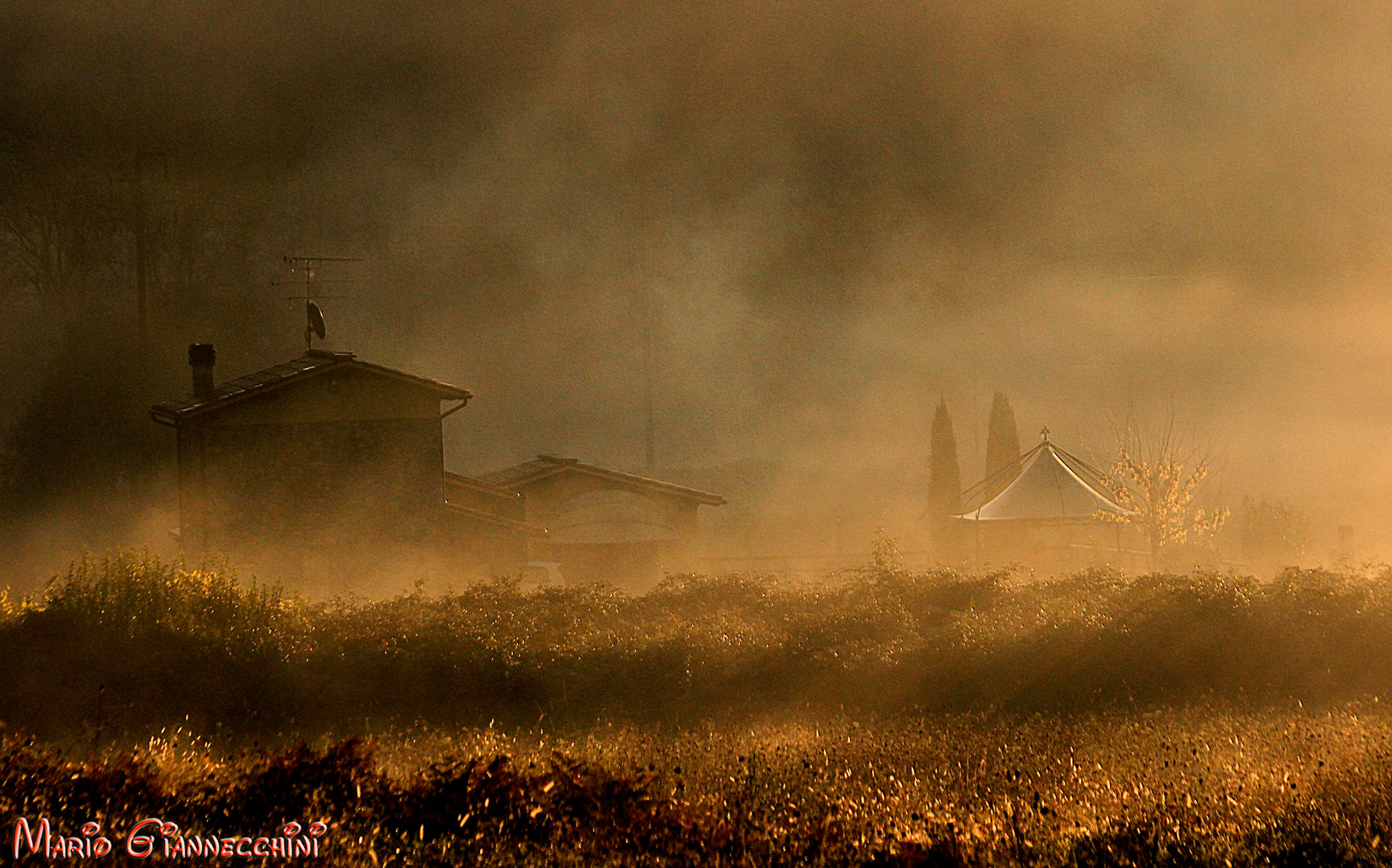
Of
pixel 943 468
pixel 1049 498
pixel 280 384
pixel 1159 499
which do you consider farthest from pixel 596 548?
pixel 943 468

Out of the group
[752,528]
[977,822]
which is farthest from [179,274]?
[977,822]

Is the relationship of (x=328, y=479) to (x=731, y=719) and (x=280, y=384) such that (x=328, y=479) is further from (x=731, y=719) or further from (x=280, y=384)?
(x=731, y=719)

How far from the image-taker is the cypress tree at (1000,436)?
1697 inches

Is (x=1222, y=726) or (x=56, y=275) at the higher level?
(x=56, y=275)

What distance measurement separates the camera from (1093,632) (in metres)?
13.0

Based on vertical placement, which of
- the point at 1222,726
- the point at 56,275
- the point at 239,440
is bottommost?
the point at 1222,726

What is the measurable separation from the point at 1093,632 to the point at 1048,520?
52.5ft

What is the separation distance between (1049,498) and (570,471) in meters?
12.1

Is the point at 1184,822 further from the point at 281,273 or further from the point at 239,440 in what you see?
the point at 281,273

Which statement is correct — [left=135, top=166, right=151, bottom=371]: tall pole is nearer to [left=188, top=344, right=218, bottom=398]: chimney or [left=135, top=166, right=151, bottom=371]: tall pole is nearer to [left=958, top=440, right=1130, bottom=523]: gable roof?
[left=188, top=344, right=218, bottom=398]: chimney

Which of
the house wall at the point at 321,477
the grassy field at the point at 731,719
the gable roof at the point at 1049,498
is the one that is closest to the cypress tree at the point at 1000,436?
the gable roof at the point at 1049,498

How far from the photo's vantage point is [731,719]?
11.6 m

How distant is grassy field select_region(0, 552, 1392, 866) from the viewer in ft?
21.9

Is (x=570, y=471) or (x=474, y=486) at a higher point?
(x=570, y=471)
